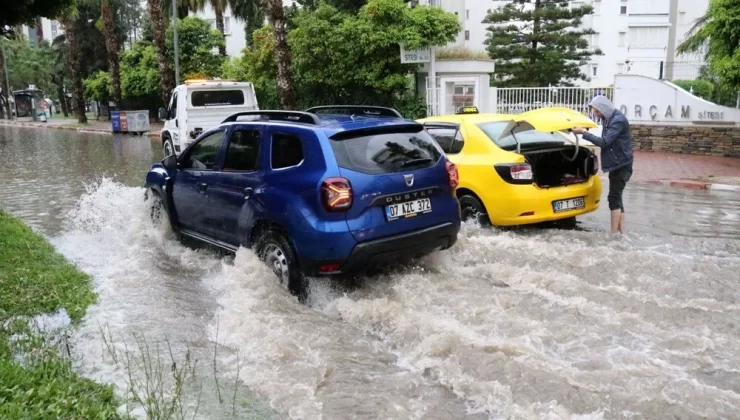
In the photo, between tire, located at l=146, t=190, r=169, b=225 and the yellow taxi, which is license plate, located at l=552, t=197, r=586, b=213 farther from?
tire, located at l=146, t=190, r=169, b=225

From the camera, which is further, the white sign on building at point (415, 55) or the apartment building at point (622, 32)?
the apartment building at point (622, 32)

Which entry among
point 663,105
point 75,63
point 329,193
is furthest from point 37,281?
point 75,63

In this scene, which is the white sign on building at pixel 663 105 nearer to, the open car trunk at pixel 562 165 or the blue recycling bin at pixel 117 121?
the open car trunk at pixel 562 165

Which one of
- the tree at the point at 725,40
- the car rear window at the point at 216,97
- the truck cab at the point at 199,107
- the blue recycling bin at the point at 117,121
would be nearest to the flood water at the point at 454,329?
the tree at the point at 725,40

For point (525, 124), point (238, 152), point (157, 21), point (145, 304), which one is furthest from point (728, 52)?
point (157, 21)

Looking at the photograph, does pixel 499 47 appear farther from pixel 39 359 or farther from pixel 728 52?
pixel 39 359

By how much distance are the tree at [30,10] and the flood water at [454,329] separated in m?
2.98

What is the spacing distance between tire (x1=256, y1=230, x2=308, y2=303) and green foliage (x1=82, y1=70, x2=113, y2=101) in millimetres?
43759

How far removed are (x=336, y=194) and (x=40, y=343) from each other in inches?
99.3

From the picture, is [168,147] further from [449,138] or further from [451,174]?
[451,174]

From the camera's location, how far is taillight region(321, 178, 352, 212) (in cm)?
567

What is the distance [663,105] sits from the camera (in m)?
19.1

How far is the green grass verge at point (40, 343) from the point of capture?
3.72 m

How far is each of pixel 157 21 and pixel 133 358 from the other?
28663 mm
